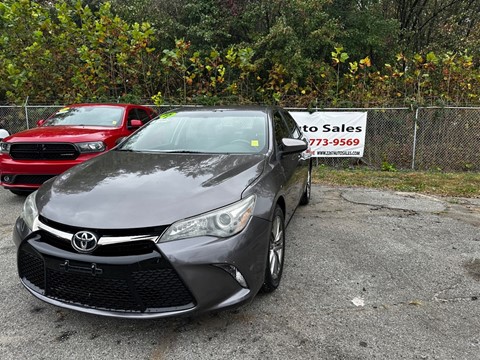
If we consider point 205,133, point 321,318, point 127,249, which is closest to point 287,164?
point 205,133

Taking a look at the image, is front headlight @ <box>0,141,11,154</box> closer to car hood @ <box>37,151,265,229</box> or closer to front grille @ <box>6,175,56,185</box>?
front grille @ <box>6,175,56,185</box>

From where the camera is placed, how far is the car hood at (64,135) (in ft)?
17.8

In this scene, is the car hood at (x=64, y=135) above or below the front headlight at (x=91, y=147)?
above

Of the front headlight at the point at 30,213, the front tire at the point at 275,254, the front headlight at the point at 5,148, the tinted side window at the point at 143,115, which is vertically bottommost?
the front tire at the point at 275,254

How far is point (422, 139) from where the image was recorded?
9203 mm

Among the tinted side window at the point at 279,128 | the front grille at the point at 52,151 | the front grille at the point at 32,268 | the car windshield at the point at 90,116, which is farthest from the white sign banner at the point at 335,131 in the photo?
the front grille at the point at 32,268

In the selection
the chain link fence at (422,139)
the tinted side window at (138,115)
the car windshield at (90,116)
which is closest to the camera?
the car windshield at (90,116)

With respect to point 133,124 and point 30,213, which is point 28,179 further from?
point 30,213

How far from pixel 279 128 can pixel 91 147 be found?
9.74 feet

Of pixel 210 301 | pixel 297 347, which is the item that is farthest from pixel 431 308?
pixel 210 301

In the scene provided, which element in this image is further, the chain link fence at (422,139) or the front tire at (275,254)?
the chain link fence at (422,139)

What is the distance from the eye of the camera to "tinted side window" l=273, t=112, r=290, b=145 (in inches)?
153

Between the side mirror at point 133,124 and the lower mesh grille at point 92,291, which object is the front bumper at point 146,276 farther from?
the side mirror at point 133,124

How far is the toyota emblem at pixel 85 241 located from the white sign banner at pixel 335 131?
24.5ft
